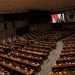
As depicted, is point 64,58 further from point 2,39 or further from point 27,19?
point 27,19

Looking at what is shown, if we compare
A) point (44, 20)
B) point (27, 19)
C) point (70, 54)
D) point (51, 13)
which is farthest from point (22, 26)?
point (70, 54)

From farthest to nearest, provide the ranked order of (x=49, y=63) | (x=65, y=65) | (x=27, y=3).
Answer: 1. (x=27, y=3)
2. (x=49, y=63)
3. (x=65, y=65)

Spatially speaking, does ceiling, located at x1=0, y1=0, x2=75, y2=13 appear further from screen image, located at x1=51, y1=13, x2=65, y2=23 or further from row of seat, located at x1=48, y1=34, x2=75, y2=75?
screen image, located at x1=51, y1=13, x2=65, y2=23

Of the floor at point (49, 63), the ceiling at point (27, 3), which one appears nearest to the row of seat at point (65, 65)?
the floor at point (49, 63)

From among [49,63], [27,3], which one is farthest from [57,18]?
[49,63]

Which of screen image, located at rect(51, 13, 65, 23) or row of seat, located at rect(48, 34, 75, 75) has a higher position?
screen image, located at rect(51, 13, 65, 23)

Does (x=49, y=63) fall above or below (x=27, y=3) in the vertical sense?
below

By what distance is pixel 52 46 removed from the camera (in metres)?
9.54

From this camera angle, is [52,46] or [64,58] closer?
[64,58]

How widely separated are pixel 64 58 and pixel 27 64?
163cm

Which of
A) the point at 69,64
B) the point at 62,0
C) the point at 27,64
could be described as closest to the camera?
the point at 69,64

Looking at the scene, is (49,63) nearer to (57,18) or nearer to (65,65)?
(65,65)

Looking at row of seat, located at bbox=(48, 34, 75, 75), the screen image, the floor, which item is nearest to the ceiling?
the floor

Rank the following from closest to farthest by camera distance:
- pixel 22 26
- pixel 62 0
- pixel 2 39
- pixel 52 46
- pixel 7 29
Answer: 1. pixel 52 46
2. pixel 62 0
3. pixel 2 39
4. pixel 7 29
5. pixel 22 26
